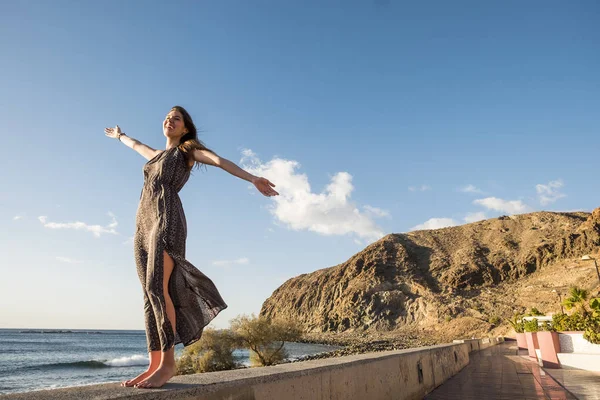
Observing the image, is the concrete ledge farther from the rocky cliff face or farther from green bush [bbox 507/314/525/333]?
the rocky cliff face

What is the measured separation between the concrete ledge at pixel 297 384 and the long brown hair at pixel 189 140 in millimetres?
1321

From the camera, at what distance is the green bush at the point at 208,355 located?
28.5 meters

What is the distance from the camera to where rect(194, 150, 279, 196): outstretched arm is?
2.57m

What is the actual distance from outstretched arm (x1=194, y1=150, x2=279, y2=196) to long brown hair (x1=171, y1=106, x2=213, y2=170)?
0.18 ft

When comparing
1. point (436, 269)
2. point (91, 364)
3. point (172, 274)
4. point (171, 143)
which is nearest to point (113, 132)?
point (171, 143)

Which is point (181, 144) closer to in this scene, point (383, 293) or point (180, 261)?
point (180, 261)

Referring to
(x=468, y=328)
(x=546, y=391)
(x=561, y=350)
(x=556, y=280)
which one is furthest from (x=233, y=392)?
(x=556, y=280)

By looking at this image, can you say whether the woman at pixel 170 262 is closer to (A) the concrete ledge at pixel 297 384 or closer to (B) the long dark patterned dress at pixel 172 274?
(B) the long dark patterned dress at pixel 172 274

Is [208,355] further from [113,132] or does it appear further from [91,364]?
[113,132]

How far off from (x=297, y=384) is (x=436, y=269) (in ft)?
296

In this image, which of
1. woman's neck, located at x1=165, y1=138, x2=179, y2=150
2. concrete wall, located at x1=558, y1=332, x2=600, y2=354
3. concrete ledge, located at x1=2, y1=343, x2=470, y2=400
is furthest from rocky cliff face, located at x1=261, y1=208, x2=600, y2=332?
woman's neck, located at x1=165, y1=138, x2=179, y2=150

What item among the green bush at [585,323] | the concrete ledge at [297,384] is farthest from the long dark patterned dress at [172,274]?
the green bush at [585,323]

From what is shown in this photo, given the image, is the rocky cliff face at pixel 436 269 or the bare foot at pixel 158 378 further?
the rocky cliff face at pixel 436 269

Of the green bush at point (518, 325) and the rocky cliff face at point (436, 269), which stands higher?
the rocky cliff face at point (436, 269)
